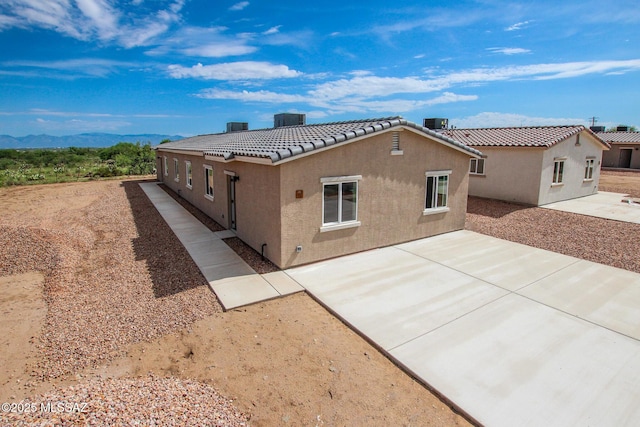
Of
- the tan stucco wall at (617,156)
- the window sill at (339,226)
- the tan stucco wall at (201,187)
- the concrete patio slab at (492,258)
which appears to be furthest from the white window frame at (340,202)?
the tan stucco wall at (617,156)

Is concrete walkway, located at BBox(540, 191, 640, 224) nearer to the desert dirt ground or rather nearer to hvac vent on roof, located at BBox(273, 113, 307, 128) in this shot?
hvac vent on roof, located at BBox(273, 113, 307, 128)

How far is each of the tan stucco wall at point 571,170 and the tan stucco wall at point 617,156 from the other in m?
19.7

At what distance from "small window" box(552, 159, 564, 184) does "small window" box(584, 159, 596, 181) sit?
3.14 metres

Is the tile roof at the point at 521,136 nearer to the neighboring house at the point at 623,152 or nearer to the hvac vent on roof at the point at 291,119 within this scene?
the hvac vent on roof at the point at 291,119

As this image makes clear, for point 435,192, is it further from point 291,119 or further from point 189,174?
point 189,174

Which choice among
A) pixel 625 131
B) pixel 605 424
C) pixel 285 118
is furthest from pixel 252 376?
pixel 625 131

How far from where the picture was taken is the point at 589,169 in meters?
20.7

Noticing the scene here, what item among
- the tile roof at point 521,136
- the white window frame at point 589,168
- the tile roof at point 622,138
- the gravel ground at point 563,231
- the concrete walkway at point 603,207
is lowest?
the gravel ground at point 563,231

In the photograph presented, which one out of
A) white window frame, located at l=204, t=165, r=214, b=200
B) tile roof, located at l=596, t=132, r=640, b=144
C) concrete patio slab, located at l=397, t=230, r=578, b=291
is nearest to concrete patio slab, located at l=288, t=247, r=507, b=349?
concrete patio slab, located at l=397, t=230, r=578, b=291

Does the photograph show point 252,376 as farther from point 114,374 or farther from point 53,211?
point 53,211

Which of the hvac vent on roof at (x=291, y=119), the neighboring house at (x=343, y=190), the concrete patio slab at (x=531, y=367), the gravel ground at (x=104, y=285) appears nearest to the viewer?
the concrete patio slab at (x=531, y=367)

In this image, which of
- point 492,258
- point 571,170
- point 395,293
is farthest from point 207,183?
point 571,170

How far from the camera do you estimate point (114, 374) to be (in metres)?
5.17

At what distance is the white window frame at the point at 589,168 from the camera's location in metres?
20.4
